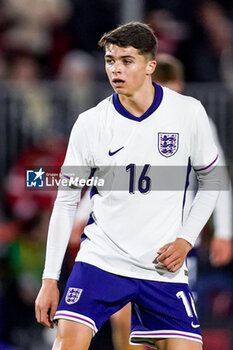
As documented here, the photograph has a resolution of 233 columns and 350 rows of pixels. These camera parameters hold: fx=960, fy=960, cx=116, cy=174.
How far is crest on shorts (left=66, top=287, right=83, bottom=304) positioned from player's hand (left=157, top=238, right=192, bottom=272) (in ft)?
1.25

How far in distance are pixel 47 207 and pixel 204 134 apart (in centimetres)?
367

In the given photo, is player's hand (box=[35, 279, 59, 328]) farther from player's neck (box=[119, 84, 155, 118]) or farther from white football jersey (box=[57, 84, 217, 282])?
player's neck (box=[119, 84, 155, 118])

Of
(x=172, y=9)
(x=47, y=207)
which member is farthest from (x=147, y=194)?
(x=172, y=9)

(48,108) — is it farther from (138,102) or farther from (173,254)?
(173,254)

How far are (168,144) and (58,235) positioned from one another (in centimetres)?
64

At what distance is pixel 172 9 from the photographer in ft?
32.4

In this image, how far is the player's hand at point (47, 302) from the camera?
422 centimetres

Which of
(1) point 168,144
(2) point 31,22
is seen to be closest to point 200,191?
(1) point 168,144

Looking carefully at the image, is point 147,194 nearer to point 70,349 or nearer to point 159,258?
point 159,258

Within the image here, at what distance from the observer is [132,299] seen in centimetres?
435

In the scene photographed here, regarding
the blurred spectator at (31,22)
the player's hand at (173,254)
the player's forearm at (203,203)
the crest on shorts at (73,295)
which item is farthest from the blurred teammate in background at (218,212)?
the blurred spectator at (31,22)

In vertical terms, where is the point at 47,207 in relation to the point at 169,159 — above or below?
below

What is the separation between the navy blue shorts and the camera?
4262 millimetres

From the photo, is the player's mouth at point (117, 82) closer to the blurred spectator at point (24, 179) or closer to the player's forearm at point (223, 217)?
the player's forearm at point (223, 217)
